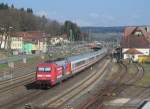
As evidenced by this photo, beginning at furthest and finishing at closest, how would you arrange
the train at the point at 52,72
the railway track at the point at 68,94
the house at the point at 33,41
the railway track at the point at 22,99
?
the house at the point at 33,41, the train at the point at 52,72, the railway track at the point at 68,94, the railway track at the point at 22,99

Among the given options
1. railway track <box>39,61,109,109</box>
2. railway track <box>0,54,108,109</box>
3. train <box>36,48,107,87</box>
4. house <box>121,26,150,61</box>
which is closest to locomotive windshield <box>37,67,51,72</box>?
train <box>36,48,107,87</box>

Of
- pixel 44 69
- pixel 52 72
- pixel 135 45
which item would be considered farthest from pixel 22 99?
Answer: pixel 135 45

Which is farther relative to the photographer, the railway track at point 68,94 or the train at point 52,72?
the train at point 52,72

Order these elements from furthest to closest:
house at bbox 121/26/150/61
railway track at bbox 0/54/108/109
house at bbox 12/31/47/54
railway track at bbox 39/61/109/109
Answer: house at bbox 12/31/47/54 < house at bbox 121/26/150/61 < railway track at bbox 39/61/109/109 < railway track at bbox 0/54/108/109

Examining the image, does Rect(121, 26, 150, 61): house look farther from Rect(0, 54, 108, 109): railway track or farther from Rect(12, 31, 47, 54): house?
Rect(0, 54, 108, 109): railway track

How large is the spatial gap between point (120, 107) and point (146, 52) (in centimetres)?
8395

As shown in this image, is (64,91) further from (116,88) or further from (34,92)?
(116,88)

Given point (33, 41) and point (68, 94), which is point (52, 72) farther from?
point (33, 41)

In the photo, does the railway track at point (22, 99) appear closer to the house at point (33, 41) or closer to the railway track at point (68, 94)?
the railway track at point (68, 94)

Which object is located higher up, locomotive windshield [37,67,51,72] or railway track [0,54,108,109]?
locomotive windshield [37,67,51,72]

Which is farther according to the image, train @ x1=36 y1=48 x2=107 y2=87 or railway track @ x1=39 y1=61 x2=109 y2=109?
train @ x1=36 y1=48 x2=107 y2=87

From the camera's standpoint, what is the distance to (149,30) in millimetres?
149250

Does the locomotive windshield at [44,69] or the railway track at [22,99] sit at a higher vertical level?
the locomotive windshield at [44,69]

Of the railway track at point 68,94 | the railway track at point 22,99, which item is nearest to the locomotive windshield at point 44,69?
the railway track at point 22,99
